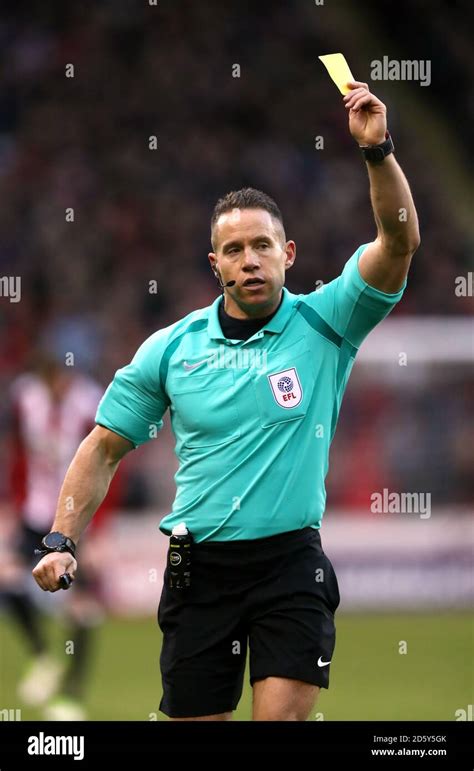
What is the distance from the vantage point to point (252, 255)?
4941 mm

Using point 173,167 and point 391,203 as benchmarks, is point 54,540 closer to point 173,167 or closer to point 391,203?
point 391,203

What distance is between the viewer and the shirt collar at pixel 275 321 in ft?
16.6

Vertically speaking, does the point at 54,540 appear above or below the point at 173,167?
below

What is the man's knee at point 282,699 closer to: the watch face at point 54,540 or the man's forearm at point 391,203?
the watch face at point 54,540

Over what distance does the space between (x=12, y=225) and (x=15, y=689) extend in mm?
7878

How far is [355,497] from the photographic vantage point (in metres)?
14.3

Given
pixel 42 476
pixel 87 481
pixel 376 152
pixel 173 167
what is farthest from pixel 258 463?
pixel 173 167

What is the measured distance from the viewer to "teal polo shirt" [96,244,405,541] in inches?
→ 193

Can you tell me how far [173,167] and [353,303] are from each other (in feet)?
41.9

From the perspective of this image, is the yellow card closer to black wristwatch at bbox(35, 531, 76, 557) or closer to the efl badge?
the efl badge

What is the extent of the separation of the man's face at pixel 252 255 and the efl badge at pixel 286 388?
10.4 inches

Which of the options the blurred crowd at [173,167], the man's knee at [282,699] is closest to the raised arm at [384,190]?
the man's knee at [282,699]
